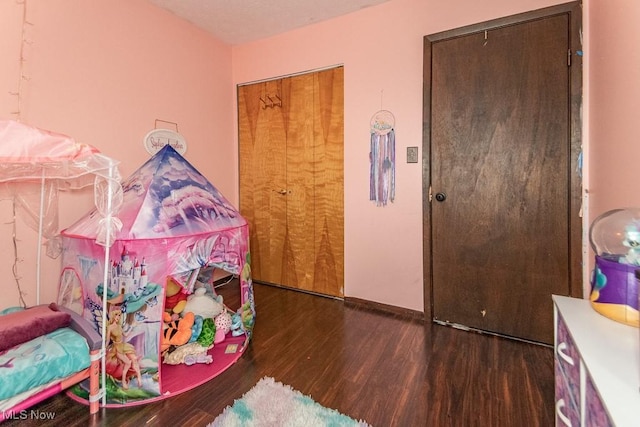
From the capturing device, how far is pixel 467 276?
7.58 ft

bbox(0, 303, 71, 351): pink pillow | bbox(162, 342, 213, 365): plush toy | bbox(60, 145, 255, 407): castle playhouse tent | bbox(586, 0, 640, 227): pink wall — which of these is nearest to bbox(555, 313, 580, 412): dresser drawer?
bbox(586, 0, 640, 227): pink wall

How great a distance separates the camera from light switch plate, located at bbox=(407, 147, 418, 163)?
2.45m

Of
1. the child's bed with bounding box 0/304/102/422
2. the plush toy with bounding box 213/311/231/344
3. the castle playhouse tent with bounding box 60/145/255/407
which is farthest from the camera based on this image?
the plush toy with bounding box 213/311/231/344

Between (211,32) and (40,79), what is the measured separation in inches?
65.7

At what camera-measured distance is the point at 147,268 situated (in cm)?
156

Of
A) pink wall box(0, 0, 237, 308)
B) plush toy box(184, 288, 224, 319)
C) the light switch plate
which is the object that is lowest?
plush toy box(184, 288, 224, 319)

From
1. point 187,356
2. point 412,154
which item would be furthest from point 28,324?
point 412,154

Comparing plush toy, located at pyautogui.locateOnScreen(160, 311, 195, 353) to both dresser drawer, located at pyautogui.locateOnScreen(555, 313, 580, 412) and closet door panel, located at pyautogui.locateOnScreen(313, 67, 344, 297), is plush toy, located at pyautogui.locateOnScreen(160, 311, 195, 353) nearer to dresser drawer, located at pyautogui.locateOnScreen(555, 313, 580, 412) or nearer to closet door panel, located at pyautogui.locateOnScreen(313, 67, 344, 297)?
closet door panel, located at pyautogui.locateOnScreen(313, 67, 344, 297)

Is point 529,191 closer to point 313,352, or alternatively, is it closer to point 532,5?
point 532,5

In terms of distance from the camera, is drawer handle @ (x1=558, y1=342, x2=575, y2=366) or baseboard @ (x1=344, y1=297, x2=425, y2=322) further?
baseboard @ (x1=344, y1=297, x2=425, y2=322)

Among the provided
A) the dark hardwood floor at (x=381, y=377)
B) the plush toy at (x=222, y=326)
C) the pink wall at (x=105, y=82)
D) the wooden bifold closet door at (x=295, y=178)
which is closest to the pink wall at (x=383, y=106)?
the wooden bifold closet door at (x=295, y=178)

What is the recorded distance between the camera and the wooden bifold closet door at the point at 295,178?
9.45ft

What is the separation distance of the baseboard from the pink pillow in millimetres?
2114

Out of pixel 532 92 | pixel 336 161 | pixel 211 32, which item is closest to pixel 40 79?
pixel 211 32
